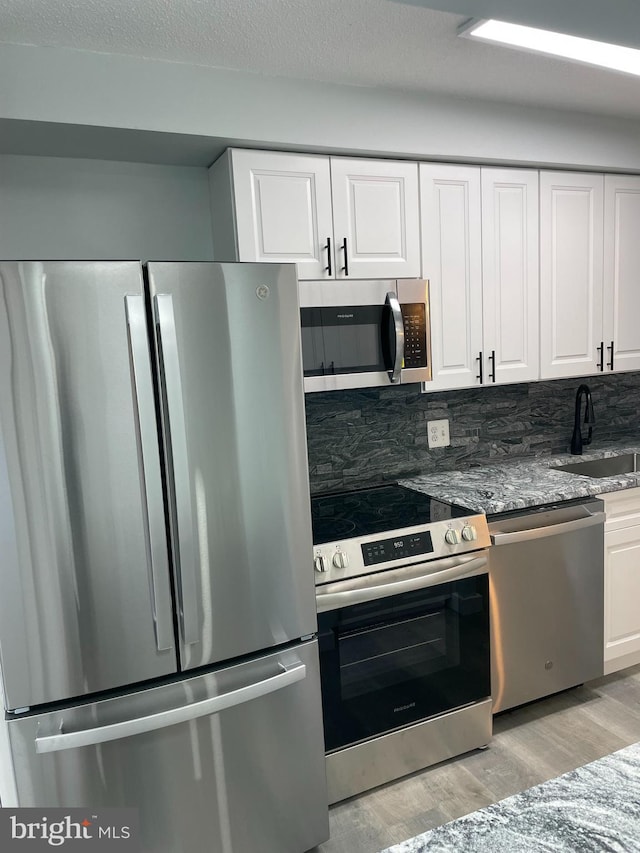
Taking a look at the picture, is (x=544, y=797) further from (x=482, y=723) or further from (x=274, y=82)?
(x=274, y=82)

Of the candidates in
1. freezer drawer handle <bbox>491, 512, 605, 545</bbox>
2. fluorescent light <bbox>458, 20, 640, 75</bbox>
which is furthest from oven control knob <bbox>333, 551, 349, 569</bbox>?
fluorescent light <bbox>458, 20, 640, 75</bbox>

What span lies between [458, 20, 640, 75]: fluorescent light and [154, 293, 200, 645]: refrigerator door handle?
117cm

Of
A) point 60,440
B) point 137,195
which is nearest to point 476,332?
point 137,195

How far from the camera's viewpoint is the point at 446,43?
Result: 194cm

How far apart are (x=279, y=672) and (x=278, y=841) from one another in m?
0.53

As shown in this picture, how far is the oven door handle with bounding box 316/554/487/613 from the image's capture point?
202 centimetres

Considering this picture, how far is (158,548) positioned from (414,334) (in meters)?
1.33

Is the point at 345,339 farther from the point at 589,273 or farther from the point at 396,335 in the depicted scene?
the point at 589,273

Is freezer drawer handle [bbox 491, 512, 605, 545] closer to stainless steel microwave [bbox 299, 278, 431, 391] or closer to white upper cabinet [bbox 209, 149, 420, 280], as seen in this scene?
stainless steel microwave [bbox 299, 278, 431, 391]

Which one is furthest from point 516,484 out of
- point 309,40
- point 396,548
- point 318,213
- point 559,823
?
point 559,823

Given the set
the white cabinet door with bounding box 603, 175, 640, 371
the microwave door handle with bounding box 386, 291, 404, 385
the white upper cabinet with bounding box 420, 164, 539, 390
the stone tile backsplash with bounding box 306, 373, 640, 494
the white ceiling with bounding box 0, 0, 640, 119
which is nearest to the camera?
the white ceiling with bounding box 0, 0, 640, 119

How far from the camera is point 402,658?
219 cm

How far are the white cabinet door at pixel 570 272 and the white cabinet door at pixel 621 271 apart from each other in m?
0.05

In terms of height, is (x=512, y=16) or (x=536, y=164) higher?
(x=536, y=164)
